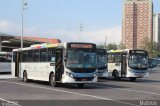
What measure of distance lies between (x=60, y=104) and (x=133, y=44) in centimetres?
13779

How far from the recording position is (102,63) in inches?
1478

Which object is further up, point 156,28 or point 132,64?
point 156,28

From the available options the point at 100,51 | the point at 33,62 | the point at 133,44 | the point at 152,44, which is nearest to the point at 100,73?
the point at 100,51

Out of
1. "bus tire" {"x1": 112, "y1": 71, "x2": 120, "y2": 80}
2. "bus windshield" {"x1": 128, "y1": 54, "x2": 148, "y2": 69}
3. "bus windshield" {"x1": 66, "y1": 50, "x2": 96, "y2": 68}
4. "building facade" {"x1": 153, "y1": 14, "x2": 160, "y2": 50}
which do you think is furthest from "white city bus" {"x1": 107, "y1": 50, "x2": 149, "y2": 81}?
"building facade" {"x1": 153, "y1": 14, "x2": 160, "y2": 50}

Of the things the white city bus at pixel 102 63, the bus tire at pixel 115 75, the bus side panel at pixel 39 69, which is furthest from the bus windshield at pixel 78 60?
the bus tire at pixel 115 75

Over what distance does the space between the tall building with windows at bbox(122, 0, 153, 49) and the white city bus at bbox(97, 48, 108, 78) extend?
94.6 m

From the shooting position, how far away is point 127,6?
462 feet

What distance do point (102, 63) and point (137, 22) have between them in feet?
358

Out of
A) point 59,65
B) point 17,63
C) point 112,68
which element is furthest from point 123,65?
point 59,65

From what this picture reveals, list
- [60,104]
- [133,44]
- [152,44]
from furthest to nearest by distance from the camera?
1. [133,44]
2. [152,44]
3. [60,104]

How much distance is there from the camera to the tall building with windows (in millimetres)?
138137

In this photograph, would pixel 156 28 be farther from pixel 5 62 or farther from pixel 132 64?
pixel 132 64

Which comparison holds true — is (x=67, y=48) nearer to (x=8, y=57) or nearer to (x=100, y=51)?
(x=100, y=51)

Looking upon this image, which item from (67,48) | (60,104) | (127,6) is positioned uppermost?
(127,6)
